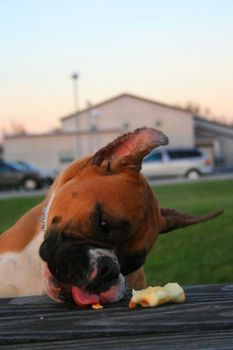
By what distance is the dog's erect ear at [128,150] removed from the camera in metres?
2.54

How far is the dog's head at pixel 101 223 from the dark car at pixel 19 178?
27.8 meters

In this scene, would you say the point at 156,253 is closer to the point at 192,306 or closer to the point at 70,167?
the point at 70,167

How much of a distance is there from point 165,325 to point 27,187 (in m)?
29.0

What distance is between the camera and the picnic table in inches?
68.2

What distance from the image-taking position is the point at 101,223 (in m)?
2.36

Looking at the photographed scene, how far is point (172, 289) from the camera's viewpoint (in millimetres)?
2297

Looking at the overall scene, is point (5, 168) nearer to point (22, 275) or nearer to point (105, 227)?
point (22, 275)

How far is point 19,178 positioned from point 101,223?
28451 mm

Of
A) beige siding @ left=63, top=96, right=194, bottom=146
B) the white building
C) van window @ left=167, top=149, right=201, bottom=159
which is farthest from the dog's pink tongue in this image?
beige siding @ left=63, top=96, right=194, bottom=146

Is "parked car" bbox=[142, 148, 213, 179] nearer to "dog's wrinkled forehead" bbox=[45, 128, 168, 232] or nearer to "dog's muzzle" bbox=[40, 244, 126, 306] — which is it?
"dog's wrinkled forehead" bbox=[45, 128, 168, 232]

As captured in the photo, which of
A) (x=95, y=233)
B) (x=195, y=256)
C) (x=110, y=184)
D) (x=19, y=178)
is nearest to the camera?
(x=95, y=233)

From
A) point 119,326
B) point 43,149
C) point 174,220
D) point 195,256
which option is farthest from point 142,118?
point 119,326

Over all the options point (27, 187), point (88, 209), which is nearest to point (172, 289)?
point (88, 209)

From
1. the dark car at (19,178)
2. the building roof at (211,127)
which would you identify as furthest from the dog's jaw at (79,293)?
the building roof at (211,127)
